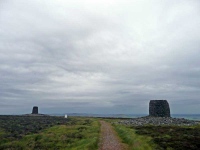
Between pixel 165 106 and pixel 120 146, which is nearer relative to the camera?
pixel 120 146

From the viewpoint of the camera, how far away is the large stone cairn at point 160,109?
77562 millimetres

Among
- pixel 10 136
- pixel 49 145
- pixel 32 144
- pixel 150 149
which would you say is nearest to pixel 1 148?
pixel 32 144

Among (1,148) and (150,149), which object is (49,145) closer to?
(1,148)

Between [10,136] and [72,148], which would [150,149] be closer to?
[72,148]

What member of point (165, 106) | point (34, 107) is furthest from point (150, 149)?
point (34, 107)

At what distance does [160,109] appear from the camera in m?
77.8

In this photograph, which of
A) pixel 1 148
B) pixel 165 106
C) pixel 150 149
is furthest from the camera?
pixel 165 106

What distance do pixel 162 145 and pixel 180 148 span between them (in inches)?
79.0

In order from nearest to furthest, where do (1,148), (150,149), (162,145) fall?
(150,149)
(162,145)
(1,148)

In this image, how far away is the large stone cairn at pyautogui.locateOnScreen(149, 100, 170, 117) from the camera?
254 feet

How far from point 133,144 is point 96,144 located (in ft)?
13.9

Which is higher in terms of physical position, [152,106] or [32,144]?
[152,106]

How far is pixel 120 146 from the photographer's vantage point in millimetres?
27594

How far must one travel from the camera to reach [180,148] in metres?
27.1
